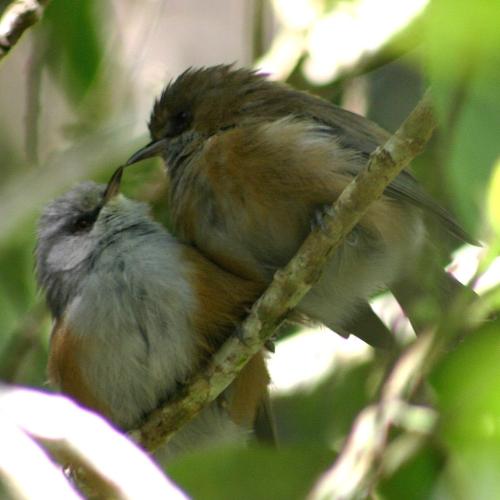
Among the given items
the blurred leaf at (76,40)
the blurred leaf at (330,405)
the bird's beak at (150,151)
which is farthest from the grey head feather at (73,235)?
the blurred leaf at (330,405)

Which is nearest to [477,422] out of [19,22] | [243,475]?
[243,475]

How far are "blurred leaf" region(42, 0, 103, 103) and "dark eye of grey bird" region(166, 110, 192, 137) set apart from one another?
64 centimetres

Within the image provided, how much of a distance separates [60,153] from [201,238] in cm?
170

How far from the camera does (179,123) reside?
16.4ft

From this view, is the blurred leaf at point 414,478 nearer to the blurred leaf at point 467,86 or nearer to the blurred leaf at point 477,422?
the blurred leaf at point 477,422

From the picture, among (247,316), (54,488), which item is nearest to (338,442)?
(247,316)

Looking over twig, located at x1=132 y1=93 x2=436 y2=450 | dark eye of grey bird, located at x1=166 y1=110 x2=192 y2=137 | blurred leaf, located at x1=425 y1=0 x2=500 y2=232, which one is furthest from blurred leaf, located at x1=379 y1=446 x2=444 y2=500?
blurred leaf, located at x1=425 y1=0 x2=500 y2=232

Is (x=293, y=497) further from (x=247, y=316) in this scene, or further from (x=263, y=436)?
(x=263, y=436)

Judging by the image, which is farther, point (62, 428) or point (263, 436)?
point (263, 436)

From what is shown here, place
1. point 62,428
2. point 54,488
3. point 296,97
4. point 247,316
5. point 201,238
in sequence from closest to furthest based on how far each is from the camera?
1. point 54,488
2. point 62,428
3. point 247,316
4. point 201,238
5. point 296,97

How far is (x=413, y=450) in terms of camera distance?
419cm

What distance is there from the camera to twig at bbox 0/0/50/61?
12.0 feet

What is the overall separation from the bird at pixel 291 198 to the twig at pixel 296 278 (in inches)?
16.2

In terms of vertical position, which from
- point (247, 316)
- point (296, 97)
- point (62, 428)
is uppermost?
point (62, 428)
